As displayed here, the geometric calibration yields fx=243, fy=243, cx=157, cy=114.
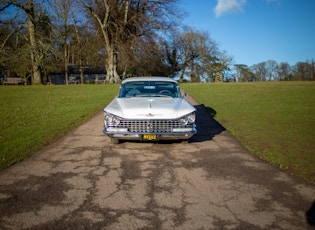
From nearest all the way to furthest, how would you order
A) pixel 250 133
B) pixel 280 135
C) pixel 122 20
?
pixel 280 135, pixel 250 133, pixel 122 20

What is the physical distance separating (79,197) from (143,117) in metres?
2.33

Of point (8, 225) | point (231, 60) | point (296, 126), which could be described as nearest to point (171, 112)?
point (8, 225)

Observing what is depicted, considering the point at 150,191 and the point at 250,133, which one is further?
the point at 250,133

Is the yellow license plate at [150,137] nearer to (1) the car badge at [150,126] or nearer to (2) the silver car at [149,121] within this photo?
(2) the silver car at [149,121]

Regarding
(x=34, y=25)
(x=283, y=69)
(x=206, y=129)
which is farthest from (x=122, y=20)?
(x=283, y=69)

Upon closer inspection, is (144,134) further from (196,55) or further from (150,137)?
(196,55)

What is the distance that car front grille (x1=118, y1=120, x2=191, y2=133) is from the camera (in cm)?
539

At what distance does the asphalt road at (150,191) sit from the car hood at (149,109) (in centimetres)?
84

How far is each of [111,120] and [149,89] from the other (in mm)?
1881

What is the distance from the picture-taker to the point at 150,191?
3.71m

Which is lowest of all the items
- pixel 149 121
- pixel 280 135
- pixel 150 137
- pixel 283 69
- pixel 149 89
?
pixel 280 135

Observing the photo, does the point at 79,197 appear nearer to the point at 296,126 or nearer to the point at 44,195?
the point at 44,195

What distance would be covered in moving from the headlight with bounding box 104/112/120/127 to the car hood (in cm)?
8

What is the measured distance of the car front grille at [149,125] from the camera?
539 centimetres
